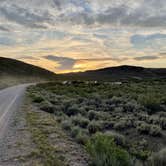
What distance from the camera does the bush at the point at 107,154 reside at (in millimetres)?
7488

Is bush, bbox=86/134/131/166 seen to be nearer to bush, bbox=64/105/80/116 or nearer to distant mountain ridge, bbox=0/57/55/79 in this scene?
bush, bbox=64/105/80/116

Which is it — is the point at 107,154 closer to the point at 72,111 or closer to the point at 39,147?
the point at 39,147

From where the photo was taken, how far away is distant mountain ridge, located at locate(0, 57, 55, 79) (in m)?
161

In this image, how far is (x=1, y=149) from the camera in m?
9.56

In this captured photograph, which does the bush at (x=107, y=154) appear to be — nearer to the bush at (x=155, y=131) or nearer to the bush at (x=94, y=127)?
the bush at (x=94, y=127)

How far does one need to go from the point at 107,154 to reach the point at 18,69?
556ft

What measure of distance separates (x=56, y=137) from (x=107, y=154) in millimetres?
3875

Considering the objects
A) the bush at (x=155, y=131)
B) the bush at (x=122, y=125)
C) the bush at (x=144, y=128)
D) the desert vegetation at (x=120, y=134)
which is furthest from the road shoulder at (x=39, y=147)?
the bush at (x=155, y=131)

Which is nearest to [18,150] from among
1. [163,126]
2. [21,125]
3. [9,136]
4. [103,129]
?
[9,136]

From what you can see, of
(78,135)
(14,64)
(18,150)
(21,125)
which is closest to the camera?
(18,150)

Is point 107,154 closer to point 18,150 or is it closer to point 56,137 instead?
point 18,150

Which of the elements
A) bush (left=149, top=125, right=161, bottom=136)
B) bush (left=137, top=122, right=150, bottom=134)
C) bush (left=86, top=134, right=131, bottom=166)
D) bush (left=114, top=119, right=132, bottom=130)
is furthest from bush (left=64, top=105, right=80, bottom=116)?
bush (left=86, top=134, right=131, bottom=166)

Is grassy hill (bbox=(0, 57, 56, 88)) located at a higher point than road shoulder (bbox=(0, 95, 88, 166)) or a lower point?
higher

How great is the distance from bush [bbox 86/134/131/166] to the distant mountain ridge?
144835 millimetres
